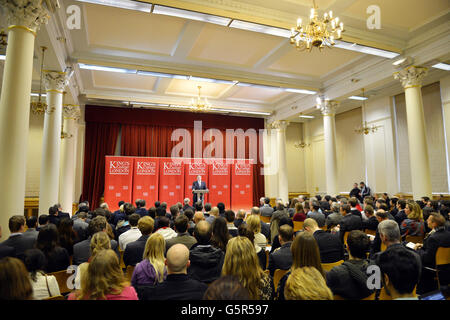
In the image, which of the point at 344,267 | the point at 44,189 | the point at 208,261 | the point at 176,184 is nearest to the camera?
the point at 344,267

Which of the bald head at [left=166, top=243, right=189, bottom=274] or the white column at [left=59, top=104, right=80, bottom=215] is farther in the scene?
the white column at [left=59, top=104, right=80, bottom=215]

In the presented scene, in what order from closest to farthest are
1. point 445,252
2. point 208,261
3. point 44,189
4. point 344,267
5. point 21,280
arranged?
1. point 21,280
2. point 344,267
3. point 208,261
4. point 445,252
5. point 44,189

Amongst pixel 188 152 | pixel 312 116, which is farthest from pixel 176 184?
pixel 312 116

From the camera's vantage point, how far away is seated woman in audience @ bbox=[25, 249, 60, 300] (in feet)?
5.97

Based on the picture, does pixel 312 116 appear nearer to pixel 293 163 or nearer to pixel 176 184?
pixel 293 163

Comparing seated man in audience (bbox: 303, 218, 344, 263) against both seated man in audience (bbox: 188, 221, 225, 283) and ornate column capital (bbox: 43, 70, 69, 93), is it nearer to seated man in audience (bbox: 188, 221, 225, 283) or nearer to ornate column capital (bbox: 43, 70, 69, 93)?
seated man in audience (bbox: 188, 221, 225, 283)

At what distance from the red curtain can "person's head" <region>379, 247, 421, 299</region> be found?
10727 mm

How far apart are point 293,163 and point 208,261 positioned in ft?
40.5

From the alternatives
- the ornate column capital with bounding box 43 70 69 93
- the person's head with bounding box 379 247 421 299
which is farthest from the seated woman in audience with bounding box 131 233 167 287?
the ornate column capital with bounding box 43 70 69 93

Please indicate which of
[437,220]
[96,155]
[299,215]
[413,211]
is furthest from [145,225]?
[96,155]

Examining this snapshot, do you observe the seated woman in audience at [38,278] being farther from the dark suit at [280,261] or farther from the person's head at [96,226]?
the dark suit at [280,261]

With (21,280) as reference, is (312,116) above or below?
above

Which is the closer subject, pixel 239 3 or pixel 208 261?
pixel 208 261

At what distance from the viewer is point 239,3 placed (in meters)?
5.33
